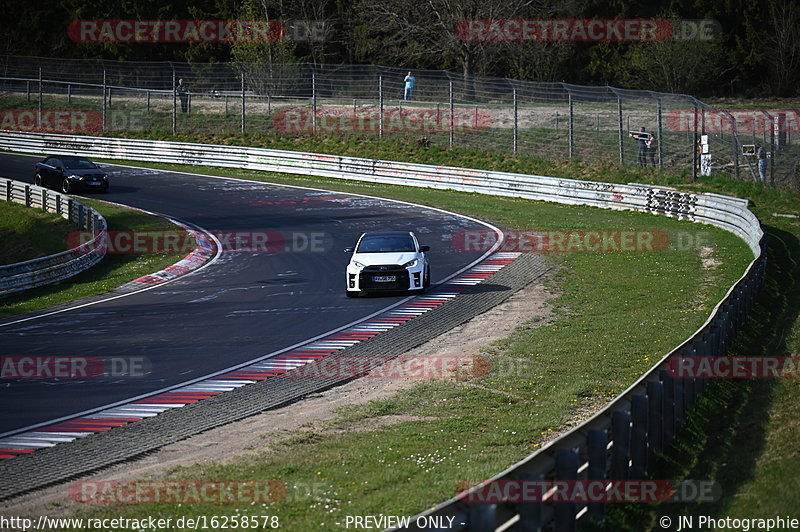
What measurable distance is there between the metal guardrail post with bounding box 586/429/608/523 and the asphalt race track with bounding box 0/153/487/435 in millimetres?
7760

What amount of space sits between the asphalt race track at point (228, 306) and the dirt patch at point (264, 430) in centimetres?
244

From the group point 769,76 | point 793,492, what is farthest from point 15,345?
point 769,76

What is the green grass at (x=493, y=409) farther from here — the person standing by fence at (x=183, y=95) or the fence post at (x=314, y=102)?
the person standing by fence at (x=183, y=95)

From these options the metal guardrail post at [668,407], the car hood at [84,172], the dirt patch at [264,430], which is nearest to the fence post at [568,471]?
the metal guardrail post at [668,407]

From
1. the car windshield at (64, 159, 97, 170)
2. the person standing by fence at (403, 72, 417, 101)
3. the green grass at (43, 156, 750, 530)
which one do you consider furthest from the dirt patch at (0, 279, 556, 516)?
the person standing by fence at (403, 72, 417, 101)

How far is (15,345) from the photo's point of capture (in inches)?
698

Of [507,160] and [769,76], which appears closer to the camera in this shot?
[507,160]

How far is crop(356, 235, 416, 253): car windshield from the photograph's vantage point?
22.0 metres

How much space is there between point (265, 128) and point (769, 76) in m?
36.4

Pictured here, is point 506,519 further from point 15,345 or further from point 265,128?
point 265,128

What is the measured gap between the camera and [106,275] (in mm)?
26094

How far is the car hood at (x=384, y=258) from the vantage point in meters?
21.5

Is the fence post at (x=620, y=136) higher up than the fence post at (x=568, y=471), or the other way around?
the fence post at (x=620, y=136)

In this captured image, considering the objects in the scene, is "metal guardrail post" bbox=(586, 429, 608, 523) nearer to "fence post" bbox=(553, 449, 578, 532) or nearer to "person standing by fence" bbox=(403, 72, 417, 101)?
"fence post" bbox=(553, 449, 578, 532)
